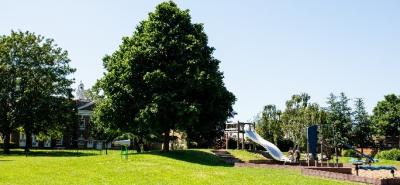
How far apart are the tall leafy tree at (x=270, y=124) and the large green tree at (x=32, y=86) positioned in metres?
28.3

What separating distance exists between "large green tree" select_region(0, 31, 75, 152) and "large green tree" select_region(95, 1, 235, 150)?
2081 centimetres

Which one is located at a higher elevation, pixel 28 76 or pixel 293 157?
pixel 28 76

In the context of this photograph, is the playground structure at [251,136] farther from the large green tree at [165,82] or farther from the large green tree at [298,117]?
the large green tree at [298,117]

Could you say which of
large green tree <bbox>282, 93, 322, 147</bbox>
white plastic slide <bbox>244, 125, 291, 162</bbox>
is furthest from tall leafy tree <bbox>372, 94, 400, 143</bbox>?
white plastic slide <bbox>244, 125, 291, 162</bbox>

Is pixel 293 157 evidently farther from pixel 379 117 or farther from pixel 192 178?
pixel 379 117

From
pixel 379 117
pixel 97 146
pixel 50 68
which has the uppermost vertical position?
pixel 50 68

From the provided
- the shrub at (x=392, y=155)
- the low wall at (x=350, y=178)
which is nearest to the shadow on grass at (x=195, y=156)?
the low wall at (x=350, y=178)

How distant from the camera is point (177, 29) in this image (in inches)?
1708

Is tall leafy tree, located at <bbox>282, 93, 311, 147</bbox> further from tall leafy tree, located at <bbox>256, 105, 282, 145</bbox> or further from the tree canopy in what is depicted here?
the tree canopy

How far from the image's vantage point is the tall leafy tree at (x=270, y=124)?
7006 cm

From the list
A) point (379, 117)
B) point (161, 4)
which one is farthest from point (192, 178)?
point (379, 117)

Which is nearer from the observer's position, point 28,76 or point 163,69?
point 163,69

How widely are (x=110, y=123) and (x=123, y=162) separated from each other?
11280 mm

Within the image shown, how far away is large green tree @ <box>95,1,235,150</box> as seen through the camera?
1574 inches
